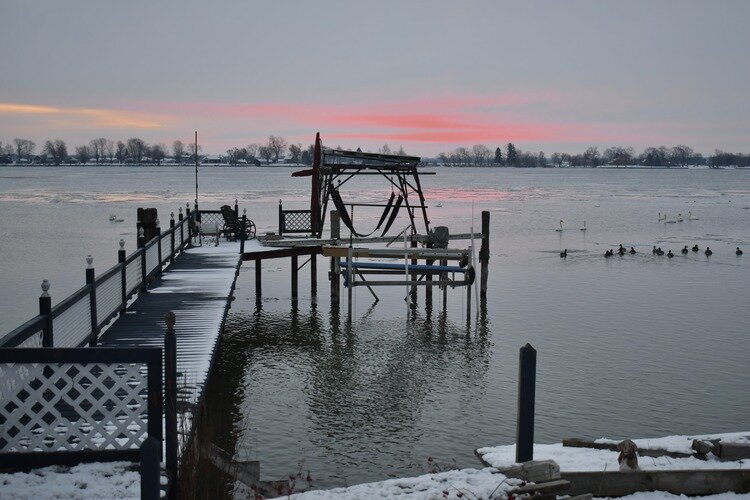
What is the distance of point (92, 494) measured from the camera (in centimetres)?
733

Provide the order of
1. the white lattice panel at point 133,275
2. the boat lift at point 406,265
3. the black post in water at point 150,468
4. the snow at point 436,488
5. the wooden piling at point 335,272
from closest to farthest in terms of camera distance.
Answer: the black post in water at point 150,468 → the snow at point 436,488 → the white lattice panel at point 133,275 → the boat lift at point 406,265 → the wooden piling at point 335,272

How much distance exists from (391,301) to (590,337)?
826 centimetres

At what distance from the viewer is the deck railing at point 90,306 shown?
9.68 meters

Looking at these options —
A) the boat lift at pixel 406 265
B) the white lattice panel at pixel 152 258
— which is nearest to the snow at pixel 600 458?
the white lattice panel at pixel 152 258

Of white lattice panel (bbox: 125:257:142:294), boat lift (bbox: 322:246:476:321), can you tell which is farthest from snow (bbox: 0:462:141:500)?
boat lift (bbox: 322:246:476:321)

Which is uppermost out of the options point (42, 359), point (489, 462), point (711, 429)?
point (42, 359)

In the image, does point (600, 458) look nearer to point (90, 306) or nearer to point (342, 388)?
point (90, 306)

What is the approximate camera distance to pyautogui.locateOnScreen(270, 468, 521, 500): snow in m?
8.24

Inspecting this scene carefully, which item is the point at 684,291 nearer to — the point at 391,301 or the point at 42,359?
the point at 391,301

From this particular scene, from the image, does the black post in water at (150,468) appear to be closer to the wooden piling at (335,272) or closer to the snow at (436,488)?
the snow at (436,488)

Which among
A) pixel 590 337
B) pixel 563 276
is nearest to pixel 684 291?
pixel 563 276

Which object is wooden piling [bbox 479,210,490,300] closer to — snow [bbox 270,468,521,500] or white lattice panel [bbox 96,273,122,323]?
white lattice panel [bbox 96,273,122,323]

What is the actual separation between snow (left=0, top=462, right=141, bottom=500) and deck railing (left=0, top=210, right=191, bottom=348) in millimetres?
1423

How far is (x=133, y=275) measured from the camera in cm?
1659
